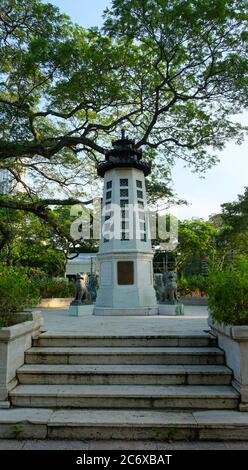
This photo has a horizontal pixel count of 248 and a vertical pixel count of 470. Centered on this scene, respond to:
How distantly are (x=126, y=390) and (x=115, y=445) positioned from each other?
2.98ft

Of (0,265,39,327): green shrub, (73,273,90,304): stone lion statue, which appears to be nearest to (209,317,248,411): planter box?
(0,265,39,327): green shrub

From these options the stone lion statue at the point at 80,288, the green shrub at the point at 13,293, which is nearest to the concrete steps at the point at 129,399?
the green shrub at the point at 13,293

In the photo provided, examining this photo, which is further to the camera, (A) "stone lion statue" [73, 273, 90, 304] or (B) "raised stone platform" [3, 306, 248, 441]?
(A) "stone lion statue" [73, 273, 90, 304]

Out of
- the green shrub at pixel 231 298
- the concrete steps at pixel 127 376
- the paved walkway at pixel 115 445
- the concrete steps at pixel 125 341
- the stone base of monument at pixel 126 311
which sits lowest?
the paved walkway at pixel 115 445

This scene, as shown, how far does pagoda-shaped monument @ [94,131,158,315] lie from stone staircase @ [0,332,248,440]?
20.1ft

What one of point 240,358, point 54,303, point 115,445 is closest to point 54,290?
point 54,303

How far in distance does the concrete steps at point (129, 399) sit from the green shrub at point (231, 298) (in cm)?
93

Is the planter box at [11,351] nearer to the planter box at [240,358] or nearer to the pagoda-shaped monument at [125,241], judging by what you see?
the planter box at [240,358]

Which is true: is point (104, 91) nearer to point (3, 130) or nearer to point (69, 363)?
point (3, 130)

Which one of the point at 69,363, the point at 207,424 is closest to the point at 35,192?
the point at 69,363

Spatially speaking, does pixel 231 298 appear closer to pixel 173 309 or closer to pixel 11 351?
pixel 11 351

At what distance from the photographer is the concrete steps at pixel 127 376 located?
193 inches

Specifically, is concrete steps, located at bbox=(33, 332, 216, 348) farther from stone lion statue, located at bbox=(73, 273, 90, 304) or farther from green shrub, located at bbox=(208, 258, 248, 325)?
stone lion statue, located at bbox=(73, 273, 90, 304)

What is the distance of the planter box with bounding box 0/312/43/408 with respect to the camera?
4.57m
